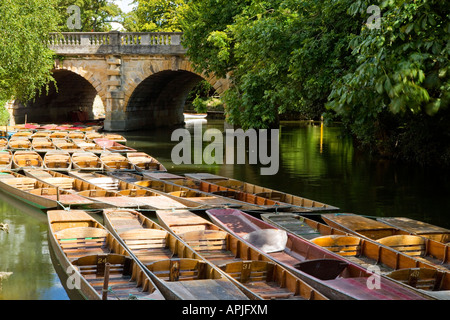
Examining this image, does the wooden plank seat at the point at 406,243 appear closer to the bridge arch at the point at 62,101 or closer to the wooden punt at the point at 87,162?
the wooden punt at the point at 87,162

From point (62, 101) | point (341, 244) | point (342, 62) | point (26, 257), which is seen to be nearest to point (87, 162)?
point (26, 257)

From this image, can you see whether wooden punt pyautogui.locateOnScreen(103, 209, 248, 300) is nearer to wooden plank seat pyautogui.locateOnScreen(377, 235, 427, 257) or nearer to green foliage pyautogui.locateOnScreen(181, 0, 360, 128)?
wooden plank seat pyautogui.locateOnScreen(377, 235, 427, 257)

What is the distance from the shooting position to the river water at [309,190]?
873cm

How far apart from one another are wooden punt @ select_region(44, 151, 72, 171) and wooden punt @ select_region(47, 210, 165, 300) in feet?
20.0

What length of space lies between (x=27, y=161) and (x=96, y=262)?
9735 mm

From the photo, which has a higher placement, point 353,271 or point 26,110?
point 26,110

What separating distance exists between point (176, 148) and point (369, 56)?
663 inches

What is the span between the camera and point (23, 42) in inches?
701

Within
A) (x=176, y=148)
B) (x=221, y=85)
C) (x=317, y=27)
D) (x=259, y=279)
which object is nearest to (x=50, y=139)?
(x=176, y=148)

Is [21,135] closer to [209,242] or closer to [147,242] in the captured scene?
[147,242]

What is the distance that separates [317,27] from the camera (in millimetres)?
13117

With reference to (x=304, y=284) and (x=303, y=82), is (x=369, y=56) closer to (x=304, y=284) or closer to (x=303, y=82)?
(x=304, y=284)

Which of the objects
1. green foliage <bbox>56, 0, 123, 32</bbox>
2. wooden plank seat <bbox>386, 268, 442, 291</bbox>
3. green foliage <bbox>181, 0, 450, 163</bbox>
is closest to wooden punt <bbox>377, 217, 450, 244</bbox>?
green foliage <bbox>181, 0, 450, 163</bbox>

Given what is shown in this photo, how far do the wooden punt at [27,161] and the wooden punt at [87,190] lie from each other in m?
1.17
